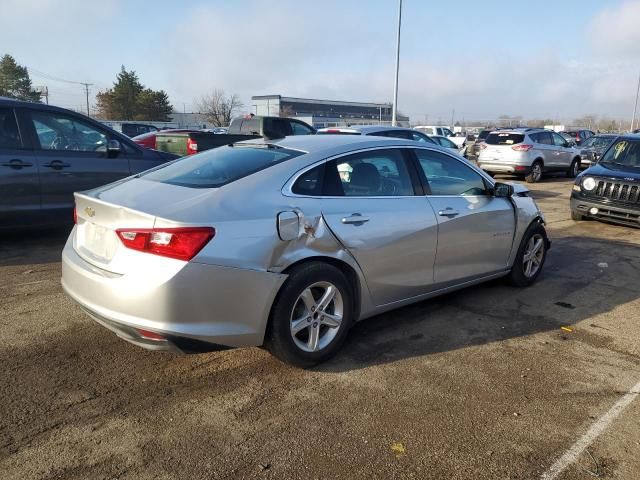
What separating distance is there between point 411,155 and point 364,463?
2.62m

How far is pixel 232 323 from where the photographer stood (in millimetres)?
3207

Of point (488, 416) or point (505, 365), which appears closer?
point (488, 416)

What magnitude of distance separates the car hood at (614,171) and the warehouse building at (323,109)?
69134 mm

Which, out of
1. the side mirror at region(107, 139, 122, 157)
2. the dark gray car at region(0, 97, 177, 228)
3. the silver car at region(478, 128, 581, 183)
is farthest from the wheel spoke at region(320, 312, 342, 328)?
the silver car at region(478, 128, 581, 183)

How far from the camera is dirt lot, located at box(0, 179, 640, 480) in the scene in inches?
106

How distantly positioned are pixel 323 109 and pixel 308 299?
92805 mm

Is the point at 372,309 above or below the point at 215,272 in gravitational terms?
below

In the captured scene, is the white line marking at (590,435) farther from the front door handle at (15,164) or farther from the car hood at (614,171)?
the car hood at (614,171)

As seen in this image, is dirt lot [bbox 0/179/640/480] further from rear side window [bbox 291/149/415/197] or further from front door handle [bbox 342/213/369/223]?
rear side window [bbox 291/149/415/197]

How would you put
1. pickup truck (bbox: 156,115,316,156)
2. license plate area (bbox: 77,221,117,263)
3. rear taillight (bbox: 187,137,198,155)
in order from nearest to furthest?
license plate area (bbox: 77,221,117,263)
pickup truck (bbox: 156,115,316,156)
rear taillight (bbox: 187,137,198,155)

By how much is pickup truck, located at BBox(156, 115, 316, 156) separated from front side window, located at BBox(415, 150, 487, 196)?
11.1 feet

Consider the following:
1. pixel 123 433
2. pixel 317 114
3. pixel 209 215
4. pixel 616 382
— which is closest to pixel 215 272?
pixel 209 215

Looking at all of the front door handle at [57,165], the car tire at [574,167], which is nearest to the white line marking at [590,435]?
the front door handle at [57,165]

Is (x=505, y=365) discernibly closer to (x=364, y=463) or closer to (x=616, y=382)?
(x=616, y=382)
